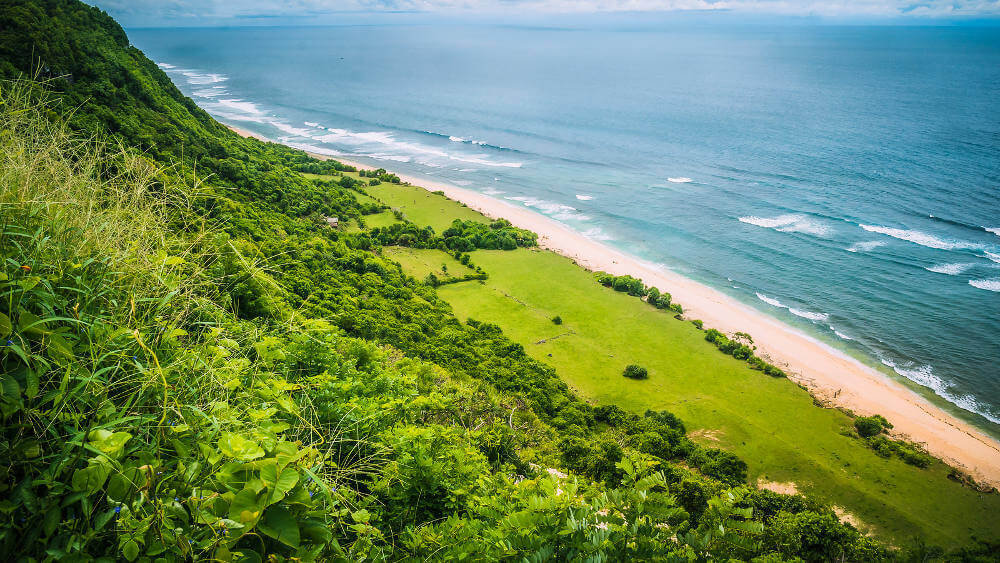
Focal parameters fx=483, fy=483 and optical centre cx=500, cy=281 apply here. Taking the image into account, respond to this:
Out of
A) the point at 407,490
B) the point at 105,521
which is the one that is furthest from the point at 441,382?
the point at 105,521

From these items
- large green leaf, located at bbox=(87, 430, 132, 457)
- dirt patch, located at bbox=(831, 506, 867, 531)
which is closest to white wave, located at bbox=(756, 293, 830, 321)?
dirt patch, located at bbox=(831, 506, 867, 531)

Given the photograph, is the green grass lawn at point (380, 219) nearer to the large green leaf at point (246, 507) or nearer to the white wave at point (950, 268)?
the large green leaf at point (246, 507)

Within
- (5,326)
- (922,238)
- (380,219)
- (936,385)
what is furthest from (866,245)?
(5,326)

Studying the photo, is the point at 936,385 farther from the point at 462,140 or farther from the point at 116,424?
the point at 462,140

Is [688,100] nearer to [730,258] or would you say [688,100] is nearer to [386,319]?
[730,258]

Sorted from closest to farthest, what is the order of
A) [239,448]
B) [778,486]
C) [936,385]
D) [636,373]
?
[239,448] < [778,486] < [636,373] < [936,385]

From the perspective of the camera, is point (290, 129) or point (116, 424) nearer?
point (116, 424)

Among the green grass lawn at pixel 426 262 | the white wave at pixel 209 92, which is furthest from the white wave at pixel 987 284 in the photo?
the white wave at pixel 209 92
